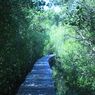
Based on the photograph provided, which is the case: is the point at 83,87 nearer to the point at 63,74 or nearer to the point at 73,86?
the point at 73,86

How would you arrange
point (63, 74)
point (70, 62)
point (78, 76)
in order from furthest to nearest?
point (63, 74) < point (70, 62) < point (78, 76)

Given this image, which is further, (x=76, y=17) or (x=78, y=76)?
(x=78, y=76)

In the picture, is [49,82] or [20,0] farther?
[49,82]

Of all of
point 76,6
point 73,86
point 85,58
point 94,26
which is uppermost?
point 76,6

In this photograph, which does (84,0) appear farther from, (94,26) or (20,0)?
(20,0)

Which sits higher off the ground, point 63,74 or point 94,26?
point 94,26

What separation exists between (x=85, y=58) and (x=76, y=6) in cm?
299

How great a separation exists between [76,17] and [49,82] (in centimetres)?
333

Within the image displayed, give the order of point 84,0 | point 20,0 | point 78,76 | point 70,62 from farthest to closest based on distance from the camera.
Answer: point 70,62, point 78,76, point 84,0, point 20,0

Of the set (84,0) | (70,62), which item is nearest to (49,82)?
(70,62)

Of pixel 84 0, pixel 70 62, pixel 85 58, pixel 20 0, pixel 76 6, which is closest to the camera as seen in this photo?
pixel 20 0

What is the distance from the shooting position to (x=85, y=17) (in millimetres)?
11305

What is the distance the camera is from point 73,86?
14578mm

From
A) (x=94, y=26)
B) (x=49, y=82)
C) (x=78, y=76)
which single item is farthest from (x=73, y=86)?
(x=94, y=26)
